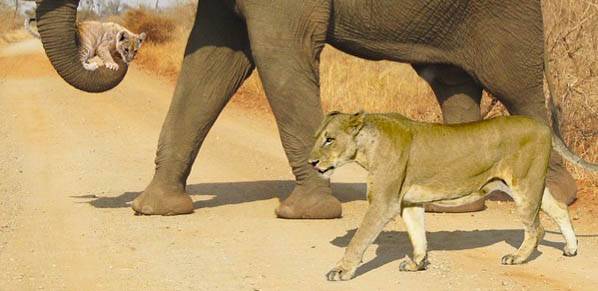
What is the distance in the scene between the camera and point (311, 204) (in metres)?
8.12

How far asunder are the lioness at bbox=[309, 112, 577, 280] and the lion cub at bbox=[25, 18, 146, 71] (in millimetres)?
2389

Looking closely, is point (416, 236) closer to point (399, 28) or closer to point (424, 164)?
point (424, 164)

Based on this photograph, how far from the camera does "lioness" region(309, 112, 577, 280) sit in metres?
6.08

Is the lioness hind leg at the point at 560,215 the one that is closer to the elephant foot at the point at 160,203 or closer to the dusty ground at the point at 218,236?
the dusty ground at the point at 218,236

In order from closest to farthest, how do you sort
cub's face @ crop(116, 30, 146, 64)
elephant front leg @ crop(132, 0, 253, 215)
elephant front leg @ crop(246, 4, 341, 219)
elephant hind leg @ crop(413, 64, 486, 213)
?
elephant front leg @ crop(246, 4, 341, 219) → cub's face @ crop(116, 30, 146, 64) → elephant front leg @ crop(132, 0, 253, 215) → elephant hind leg @ crop(413, 64, 486, 213)

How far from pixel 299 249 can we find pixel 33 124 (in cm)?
950

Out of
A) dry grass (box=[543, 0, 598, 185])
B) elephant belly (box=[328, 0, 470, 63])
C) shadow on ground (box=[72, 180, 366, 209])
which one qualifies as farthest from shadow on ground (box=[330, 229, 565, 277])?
dry grass (box=[543, 0, 598, 185])

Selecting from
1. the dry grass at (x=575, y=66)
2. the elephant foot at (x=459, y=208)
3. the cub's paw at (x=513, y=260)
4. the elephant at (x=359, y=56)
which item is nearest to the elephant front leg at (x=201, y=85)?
the elephant at (x=359, y=56)

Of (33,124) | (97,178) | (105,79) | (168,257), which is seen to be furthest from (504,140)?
(33,124)

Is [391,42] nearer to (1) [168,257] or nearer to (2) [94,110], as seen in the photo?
(1) [168,257]

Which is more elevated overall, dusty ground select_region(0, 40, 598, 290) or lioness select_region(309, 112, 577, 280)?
lioness select_region(309, 112, 577, 280)

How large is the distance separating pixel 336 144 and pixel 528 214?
1287 mm

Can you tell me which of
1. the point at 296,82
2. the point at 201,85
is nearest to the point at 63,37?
the point at 201,85

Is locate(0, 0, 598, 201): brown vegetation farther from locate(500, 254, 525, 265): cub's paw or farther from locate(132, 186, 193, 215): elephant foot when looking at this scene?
locate(132, 186, 193, 215): elephant foot
